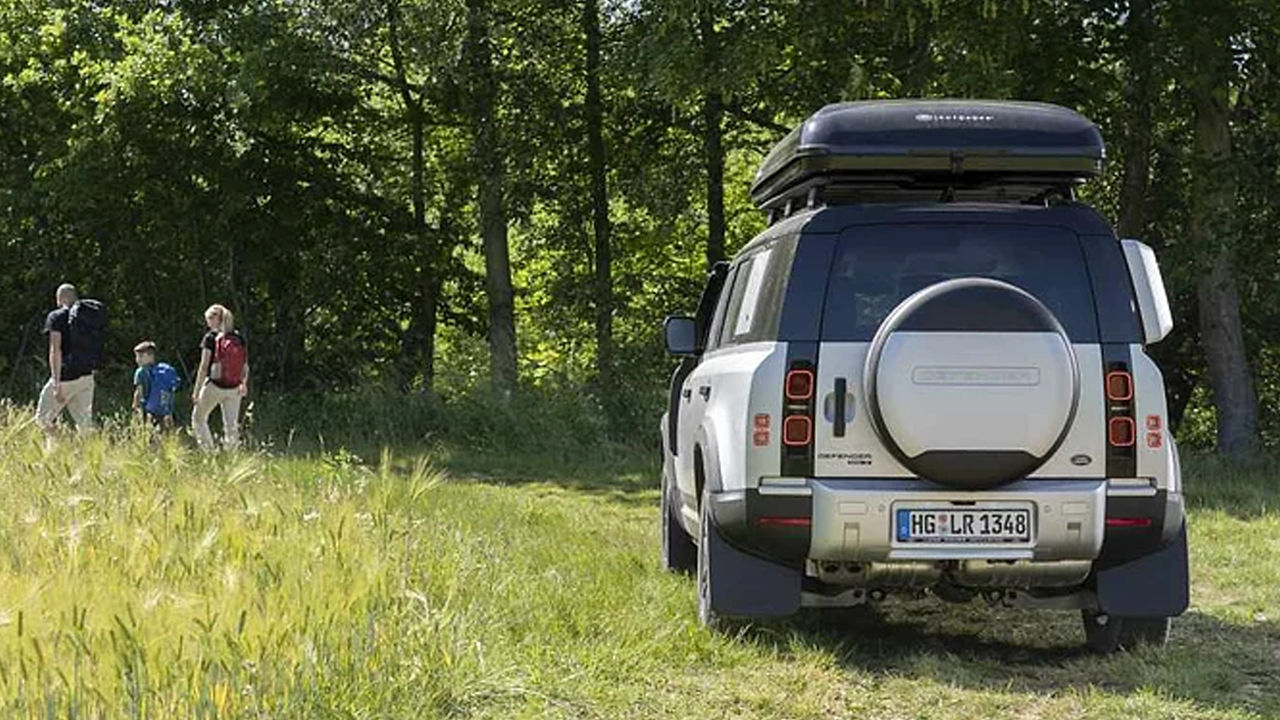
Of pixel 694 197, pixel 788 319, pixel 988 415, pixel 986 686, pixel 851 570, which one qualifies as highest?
pixel 694 197

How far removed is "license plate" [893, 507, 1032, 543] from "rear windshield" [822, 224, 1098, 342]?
0.84 m

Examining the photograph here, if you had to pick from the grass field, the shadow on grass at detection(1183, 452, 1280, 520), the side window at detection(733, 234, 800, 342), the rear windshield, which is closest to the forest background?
the shadow on grass at detection(1183, 452, 1280, 520)

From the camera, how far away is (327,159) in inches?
963

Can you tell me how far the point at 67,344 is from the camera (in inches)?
624

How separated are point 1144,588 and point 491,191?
17388mm

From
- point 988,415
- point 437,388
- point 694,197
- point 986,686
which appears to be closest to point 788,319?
point 988,415

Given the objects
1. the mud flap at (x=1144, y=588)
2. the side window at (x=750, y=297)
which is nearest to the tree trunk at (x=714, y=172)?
→ the side window at (x=750, y=297)

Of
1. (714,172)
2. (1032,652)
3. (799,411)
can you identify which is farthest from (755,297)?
(714,172)

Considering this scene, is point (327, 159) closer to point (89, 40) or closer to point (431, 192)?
point (431, 192)

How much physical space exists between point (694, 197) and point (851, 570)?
17.5 m

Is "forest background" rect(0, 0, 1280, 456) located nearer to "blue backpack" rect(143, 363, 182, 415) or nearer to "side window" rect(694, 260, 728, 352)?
"blue backpack" rect(143, 363, 182, 415)

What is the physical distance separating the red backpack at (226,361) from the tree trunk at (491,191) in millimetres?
6307

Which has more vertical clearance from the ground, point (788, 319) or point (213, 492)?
point (788, 319)

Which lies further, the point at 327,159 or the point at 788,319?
the point at 327,159
